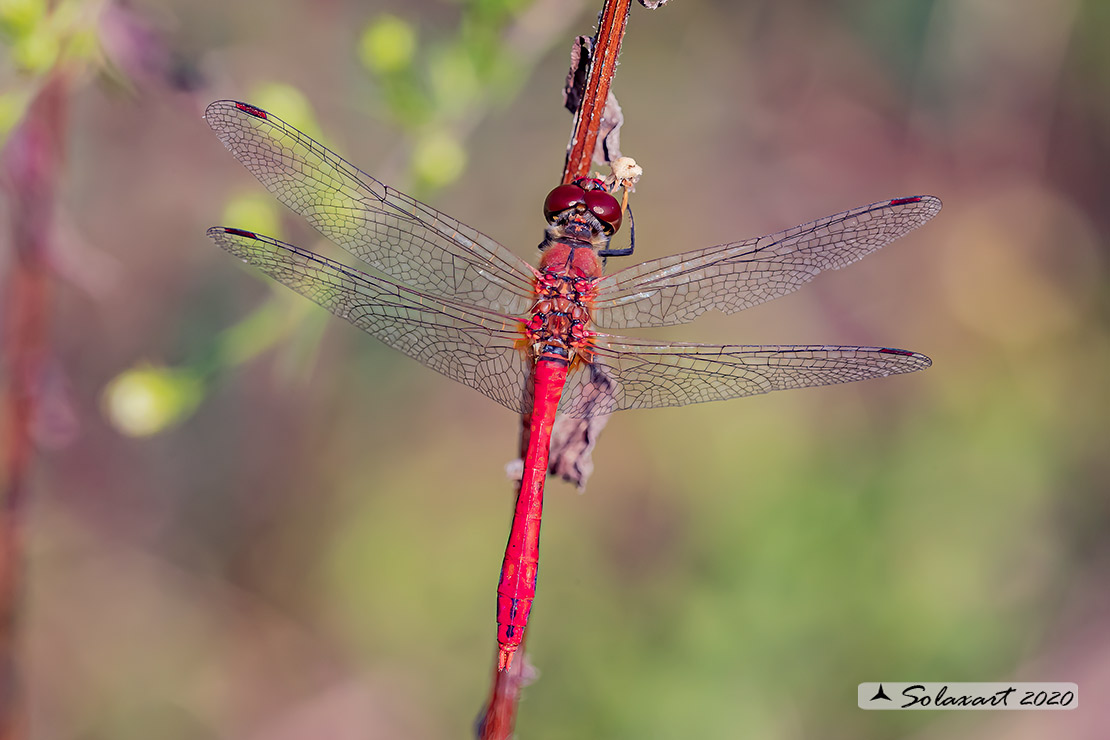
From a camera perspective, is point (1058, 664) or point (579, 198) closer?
point (579, 198)

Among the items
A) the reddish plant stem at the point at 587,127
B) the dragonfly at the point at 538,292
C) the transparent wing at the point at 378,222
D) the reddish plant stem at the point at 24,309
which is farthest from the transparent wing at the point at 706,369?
the reddish plant stem at the point at 24,309

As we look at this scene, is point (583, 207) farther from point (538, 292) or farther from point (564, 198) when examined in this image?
point (538, 292)

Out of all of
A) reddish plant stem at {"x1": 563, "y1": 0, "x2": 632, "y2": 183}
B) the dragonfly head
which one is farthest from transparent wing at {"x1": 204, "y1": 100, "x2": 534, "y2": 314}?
reddish plant stem at {"x1": 563, "y1": 0, "x2": 632, "y2": 183}

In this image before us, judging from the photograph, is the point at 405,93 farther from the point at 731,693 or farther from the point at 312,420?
the point at 731,693

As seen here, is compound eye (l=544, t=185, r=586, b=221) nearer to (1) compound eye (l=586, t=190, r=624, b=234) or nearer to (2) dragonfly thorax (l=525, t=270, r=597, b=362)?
(1) compound eye (l=586, t=190, r=624, b=234)

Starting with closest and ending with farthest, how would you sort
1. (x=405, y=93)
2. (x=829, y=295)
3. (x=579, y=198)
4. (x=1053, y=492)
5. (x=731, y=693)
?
(x=579, y=198) → (x=405, y=93) → (x=731, y=693) → (x=1053, y=492) → (x=829, y=295)

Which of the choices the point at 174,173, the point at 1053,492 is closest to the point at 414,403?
the point at 174,173
